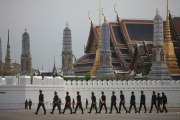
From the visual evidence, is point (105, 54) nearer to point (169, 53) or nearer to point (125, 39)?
point (125, 39)

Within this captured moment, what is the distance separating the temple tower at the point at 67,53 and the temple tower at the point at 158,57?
20402 mm

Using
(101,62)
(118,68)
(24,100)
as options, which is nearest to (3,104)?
(24,100)

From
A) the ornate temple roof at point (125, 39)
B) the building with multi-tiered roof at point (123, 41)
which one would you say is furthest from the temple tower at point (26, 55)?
the ornate temple roof at point (125, 39)

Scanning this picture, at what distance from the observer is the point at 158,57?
5884cm

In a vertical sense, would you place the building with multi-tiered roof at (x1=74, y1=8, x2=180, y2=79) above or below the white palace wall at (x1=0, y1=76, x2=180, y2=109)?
above

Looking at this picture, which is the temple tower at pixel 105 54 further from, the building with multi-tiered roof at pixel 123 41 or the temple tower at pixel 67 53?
the temple tower at pixel 67 53

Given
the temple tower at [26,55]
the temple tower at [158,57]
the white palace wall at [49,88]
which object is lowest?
the white palace wall at [49,88]

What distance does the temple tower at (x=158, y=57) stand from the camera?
186 ft

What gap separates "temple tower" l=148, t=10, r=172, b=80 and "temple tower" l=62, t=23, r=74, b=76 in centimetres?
2040

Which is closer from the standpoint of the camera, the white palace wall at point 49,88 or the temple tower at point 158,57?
the white palace wall at point 49,88

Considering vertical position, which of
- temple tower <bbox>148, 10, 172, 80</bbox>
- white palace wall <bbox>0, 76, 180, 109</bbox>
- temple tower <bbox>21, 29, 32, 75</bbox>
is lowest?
white palace wall <bbox>0, 76, 180, 109</bbox>

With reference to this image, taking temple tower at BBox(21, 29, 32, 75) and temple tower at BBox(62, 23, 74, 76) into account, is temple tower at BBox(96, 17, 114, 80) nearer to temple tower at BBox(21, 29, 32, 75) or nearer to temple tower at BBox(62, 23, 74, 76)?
temple tower at BBox(62, 23, 74, 76)

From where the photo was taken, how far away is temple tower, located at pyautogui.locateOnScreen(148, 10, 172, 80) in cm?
5669

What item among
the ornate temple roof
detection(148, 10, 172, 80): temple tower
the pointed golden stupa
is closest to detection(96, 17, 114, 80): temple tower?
the ornate temple roof
